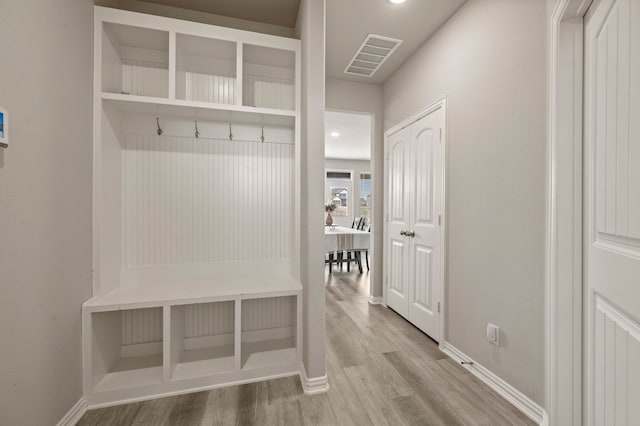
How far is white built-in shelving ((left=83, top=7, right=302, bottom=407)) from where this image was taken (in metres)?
1.72

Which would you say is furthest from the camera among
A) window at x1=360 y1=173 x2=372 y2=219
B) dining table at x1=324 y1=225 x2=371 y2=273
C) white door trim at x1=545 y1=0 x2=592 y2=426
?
window at x1=360 y1=173 x2=372 y2=219

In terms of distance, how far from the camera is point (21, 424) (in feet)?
3.79

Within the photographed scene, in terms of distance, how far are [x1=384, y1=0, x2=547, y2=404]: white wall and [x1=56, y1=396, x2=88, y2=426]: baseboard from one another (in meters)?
2.51

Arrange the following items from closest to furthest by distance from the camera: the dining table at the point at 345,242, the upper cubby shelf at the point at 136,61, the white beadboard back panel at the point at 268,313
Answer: the upper cubby shelf at the point at 136,61 < the white beadboard back panel at the point at 268,313 < the dining table at the point at 345,242

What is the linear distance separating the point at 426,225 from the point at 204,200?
6.44 ft

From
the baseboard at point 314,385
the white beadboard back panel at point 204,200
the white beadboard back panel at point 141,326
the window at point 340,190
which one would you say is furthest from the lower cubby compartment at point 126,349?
the window at point 340,190

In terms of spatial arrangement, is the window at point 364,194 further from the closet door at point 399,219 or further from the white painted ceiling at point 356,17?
the white painted ceiling at point 356,17

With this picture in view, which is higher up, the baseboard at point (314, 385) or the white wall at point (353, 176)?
the white wall at point (353, 176)

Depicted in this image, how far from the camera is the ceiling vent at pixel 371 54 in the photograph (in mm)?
2582

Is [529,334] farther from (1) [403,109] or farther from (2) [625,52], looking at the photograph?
(1) [403,109]

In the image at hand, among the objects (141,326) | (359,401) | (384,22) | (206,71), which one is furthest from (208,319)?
(384,22)

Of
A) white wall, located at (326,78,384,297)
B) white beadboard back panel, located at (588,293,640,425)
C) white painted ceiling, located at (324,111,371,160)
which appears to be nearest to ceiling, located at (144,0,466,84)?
white wall, located at (326,78,384,297)

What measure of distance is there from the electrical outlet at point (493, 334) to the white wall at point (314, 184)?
1129 millimetres

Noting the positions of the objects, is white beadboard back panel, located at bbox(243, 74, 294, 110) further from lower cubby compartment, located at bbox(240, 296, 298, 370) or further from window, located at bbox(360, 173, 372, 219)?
window, located at bbox(360, 173, 372, 219)
